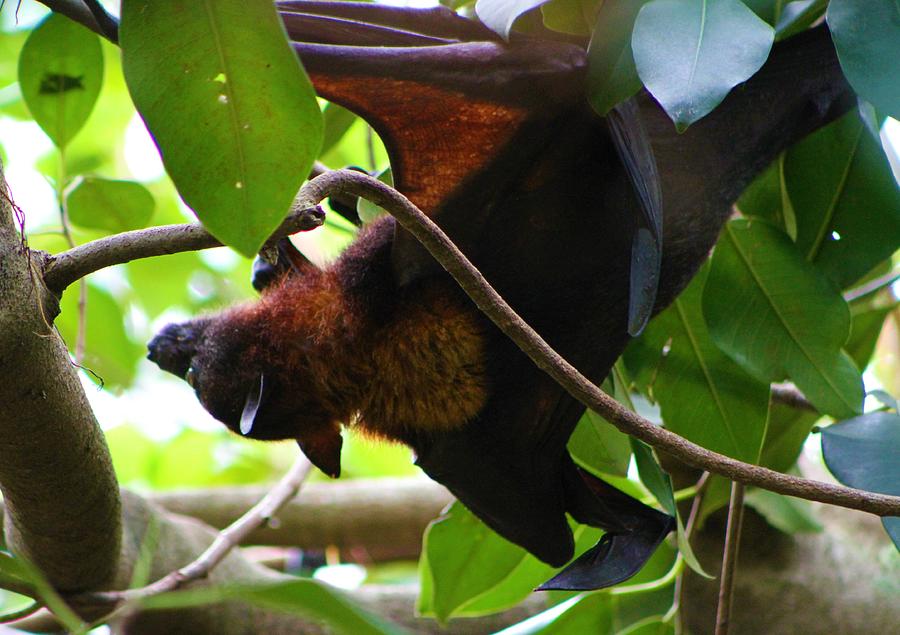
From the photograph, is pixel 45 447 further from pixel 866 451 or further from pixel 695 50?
pixel 866 451

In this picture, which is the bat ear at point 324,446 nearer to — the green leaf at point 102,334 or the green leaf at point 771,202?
the green leaf at point 771,202

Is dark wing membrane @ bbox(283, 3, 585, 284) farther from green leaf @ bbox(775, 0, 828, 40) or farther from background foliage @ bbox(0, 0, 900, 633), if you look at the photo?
green leaf @ bbox(775, 0, 828, 40)

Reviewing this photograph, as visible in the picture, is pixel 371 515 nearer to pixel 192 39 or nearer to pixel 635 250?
pixel 635 250

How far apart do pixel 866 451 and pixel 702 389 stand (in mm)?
421

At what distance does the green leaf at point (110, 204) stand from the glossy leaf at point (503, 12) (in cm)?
114

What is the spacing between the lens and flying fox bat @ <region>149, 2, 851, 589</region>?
163 cm

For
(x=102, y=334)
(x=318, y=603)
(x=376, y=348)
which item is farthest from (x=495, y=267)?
(x=102, y=334)

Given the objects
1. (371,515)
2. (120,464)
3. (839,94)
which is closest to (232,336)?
(839,94)

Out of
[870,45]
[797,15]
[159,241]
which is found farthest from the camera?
Result: [797,15]

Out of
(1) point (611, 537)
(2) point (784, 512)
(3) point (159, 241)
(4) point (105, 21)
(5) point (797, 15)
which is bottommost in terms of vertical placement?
(2) point (784, 512)

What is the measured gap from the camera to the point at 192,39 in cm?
124

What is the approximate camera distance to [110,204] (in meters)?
2.34

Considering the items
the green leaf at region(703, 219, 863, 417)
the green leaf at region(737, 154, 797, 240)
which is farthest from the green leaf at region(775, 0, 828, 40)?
the green leaf at region(703, 219, 863, 417)

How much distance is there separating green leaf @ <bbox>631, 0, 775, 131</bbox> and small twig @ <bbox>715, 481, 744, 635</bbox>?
873mm
